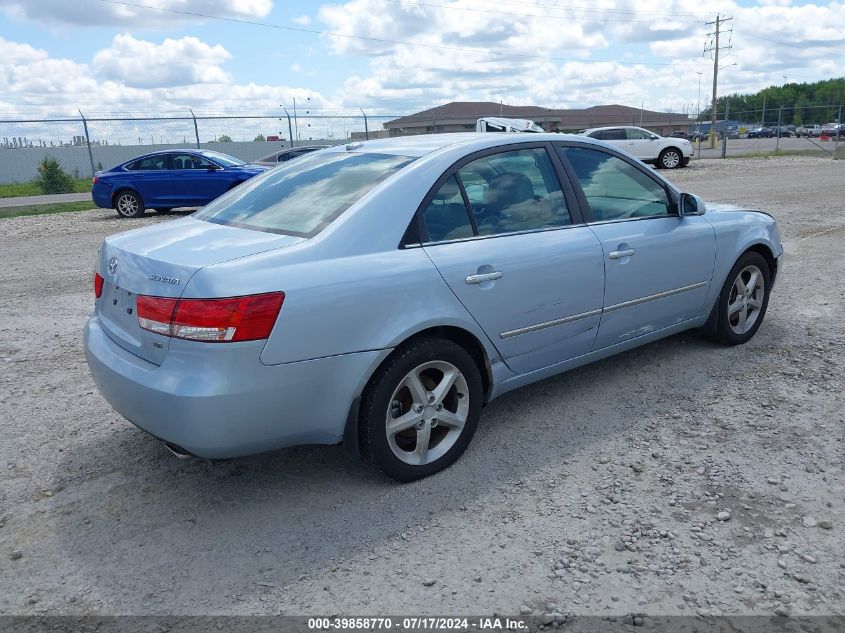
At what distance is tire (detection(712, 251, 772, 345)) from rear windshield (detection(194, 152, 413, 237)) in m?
2.72

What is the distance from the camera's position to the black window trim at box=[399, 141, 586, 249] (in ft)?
11.5

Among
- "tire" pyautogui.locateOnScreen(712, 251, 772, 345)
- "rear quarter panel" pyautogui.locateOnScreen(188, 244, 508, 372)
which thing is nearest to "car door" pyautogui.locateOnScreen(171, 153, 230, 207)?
"tire" pyautogui.locateOnScreen(712, 251, 772, 345)

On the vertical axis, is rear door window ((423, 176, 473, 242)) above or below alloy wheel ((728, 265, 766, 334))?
above

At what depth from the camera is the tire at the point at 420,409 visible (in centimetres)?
329

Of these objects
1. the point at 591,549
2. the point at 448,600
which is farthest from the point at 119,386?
the point at 591,549

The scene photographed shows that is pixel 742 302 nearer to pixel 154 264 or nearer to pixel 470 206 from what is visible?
pixel 470 206

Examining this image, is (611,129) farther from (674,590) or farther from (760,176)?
(674,590)

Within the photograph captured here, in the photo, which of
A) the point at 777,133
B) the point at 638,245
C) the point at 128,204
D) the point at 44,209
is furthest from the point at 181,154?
the point at 777,133

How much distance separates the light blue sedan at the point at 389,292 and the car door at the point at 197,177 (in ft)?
39.2

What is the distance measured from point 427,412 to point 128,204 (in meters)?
14.2

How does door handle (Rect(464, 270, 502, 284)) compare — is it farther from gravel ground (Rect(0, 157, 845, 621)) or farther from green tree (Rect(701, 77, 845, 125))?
green tree (Rect(701, 77, 845, 125))

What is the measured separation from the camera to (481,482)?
11.6 feet

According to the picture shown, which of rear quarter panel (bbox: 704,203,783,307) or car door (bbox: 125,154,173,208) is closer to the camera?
rear quarter panel (bbox: 704,203,783,307)

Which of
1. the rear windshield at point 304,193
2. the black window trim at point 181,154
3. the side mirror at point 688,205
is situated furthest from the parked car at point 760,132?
the rear windshield at point 304,193
